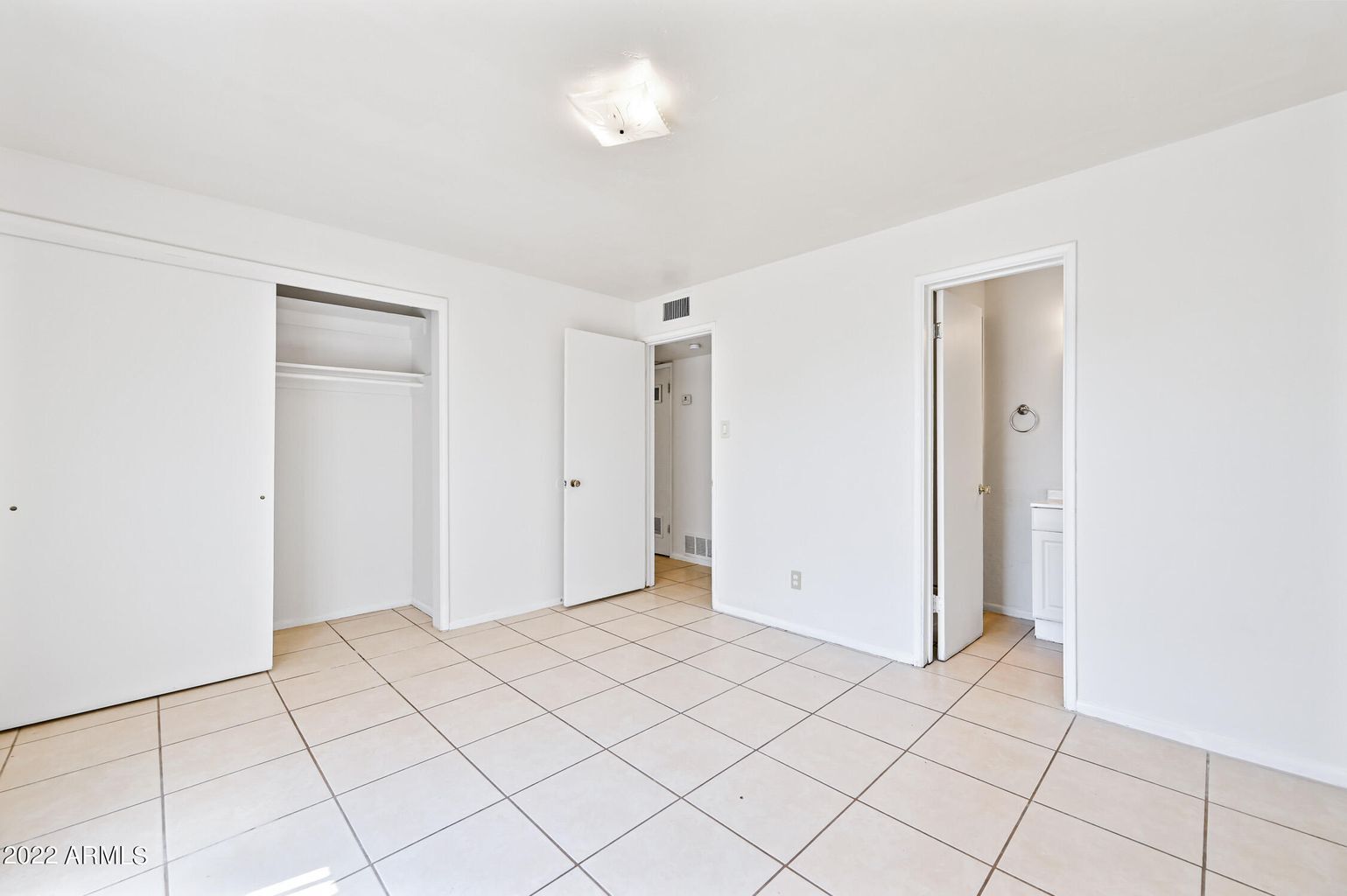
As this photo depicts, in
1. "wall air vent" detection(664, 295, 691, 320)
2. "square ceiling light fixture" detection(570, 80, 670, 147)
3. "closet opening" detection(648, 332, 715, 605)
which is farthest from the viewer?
"closet opening" detection(648, 332, 715, 605)

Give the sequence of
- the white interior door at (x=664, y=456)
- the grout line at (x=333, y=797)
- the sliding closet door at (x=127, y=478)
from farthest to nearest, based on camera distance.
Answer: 1. the white interior door at (x=664, y=456)
2. the sliding closet door at (x=127, y=478)
3. the grout line at (x=333, y=797)

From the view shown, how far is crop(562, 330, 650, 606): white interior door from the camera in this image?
4258 millimetres

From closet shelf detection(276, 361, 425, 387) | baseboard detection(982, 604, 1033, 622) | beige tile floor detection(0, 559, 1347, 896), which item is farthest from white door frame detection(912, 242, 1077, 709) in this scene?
closet shelf detection(276, 361, 425, 387)

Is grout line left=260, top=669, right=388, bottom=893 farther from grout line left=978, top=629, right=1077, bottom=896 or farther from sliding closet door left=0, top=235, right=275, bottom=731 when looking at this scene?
grout line left=978, top=629, right=1077, bottom=896

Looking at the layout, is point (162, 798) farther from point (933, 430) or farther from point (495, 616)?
point (933, 430)

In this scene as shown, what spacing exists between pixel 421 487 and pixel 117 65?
2767 mm

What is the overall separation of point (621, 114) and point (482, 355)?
231 cm

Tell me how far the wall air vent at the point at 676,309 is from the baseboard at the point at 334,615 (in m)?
3.02

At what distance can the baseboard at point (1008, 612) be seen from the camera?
3979 mm

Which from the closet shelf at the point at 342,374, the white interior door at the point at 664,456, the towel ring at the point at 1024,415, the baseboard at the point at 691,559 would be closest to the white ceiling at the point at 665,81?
the closet shelf at the point at 342,374

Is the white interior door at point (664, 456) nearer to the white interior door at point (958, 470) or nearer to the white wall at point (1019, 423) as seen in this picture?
the white wall at point (1019, 423)

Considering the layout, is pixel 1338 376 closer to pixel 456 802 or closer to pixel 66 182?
pixel 456 802

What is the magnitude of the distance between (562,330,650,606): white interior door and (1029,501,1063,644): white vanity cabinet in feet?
9.46

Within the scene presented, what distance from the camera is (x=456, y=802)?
6.37 ft
